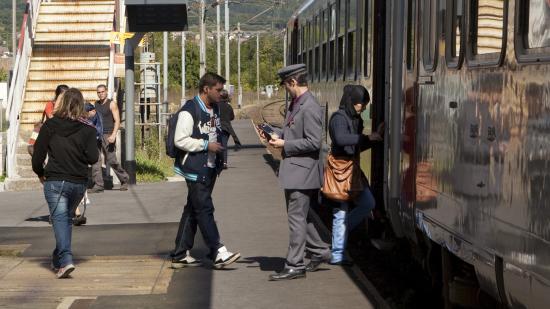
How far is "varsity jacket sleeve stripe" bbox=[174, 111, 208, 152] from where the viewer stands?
1020 cm

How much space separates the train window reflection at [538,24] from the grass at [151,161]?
16446 mm

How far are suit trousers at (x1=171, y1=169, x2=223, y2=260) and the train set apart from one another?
1.57m

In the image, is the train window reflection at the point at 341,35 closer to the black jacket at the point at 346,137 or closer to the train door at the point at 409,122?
the black jacket at the point at 346,137

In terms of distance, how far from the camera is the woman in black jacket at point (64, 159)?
1027 centimetres

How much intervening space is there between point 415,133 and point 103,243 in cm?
536

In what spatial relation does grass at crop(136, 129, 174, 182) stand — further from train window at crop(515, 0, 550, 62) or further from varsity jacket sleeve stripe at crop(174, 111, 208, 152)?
train window at crop(515, 0, 550, 62)

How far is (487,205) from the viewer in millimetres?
5703

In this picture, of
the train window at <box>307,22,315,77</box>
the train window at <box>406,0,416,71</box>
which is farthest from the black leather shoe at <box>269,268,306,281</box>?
the train window at <box>307,22,315,77</box>

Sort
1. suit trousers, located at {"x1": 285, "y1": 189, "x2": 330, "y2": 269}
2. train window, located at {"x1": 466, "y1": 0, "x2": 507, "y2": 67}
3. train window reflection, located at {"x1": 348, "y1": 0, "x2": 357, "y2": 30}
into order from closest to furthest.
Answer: train window, located at {"x1": 466, "y1": 0, "x2": 507, "y2": 67}, suit trousers, located at {"x1": 285, "y1": 189, "x2": 330, "y2": 269}, train window reflection, located at {"x1": 348, "y1": 0, "x2": 357, "y2": 30}

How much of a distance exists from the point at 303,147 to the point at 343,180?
2.99 feet

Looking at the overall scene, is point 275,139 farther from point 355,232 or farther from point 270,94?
point 270,94

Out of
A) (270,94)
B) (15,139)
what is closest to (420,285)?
(15,139)

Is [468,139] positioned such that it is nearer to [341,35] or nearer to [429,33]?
[429,33]

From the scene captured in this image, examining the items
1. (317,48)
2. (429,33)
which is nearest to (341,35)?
(317,48)
